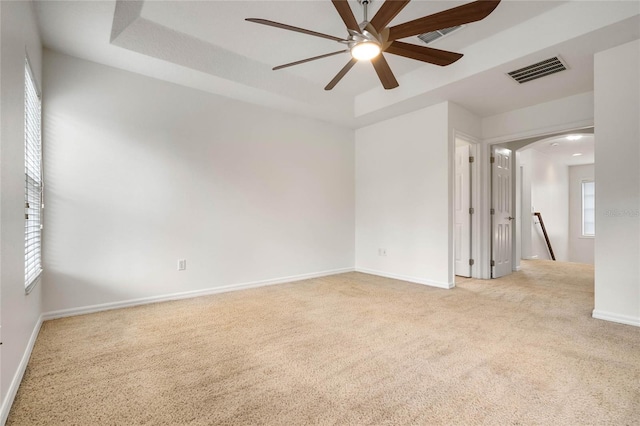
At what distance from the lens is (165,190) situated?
3.42m

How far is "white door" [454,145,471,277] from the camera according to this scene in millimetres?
4785

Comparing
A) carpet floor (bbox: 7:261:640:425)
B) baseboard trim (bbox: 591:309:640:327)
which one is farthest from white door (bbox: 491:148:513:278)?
baseboard trim (bbox: 591:309:640:327)

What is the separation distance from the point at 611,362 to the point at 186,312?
3.38m

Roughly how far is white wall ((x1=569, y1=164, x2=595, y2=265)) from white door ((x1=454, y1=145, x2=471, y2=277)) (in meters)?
6.29

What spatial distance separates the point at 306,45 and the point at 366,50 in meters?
1.17

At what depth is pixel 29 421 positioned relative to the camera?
143cm

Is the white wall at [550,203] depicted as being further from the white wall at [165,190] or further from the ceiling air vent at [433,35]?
the white wall at [165,190]

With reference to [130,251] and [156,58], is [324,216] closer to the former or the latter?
[130,251]

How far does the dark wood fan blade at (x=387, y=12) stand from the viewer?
5.89 feet

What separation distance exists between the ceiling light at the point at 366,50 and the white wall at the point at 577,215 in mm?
9624

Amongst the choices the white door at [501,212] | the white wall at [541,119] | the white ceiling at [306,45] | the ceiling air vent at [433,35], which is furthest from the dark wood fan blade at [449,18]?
the white door at [501,212]

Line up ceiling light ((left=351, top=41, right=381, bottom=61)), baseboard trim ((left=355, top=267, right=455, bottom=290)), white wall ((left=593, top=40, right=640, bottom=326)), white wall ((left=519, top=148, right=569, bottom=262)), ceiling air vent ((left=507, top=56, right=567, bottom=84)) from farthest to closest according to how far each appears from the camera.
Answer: white wall ((left=519, top=148, right=569, bottom=262)) < baseboard trim ((left=355, top=267, right=455, bottom=290)) < ceiling air vent ((left=507, top=56, right=567, bottom=84)) < white wall ((left=593, top=40, right=640, bottom=326)) < ceiling light ((left=351, top=41, right=381, bottom=61))

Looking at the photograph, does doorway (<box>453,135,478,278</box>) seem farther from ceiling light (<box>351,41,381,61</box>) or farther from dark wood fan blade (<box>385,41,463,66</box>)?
ceiling light (<box>351,41,381,61</box>)

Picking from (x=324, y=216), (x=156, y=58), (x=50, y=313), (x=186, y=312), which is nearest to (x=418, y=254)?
(x=324, y=216)
